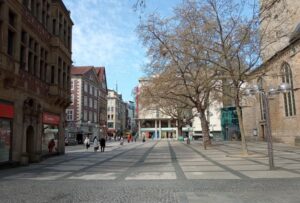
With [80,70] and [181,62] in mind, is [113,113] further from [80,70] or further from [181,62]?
[181,62]

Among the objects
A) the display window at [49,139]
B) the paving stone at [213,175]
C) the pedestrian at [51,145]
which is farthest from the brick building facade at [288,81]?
the paving stone at [213,175]

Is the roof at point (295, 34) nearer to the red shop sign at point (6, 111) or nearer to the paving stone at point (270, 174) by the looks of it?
the paving stone at point (270, 174)

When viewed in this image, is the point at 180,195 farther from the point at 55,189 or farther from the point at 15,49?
the point at 15,49

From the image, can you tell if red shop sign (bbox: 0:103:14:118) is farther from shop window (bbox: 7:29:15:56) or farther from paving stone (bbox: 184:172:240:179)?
paving stone (bbox: 184:172:240:179)

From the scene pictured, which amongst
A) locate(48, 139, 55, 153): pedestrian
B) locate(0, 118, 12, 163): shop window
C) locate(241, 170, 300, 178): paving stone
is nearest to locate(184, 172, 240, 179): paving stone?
locate(241, 170, 300, 178): paving stone

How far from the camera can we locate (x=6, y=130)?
20281mm

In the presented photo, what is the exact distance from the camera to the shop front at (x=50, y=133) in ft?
93.4

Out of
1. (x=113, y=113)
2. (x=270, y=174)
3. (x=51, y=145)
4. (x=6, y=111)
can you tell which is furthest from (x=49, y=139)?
(x=113, y=113)

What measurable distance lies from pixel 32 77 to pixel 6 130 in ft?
18.0

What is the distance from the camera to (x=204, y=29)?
25.6 meters

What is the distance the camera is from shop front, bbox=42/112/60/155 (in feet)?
93.4

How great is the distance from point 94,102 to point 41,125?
62848mm

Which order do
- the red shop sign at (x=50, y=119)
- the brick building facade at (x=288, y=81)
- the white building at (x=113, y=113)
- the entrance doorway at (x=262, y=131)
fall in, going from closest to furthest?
the red shop sign at (x=50, y=119) < the brick building facade at (x=288, y=81) < the entrance doorway at (x=262, y=131) < the white building at (x=113, y=113)

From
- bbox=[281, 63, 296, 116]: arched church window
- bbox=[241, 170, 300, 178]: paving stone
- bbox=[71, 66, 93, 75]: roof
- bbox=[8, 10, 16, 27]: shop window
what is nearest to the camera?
bbox=[241, 170, 300, 178]: paving stone
